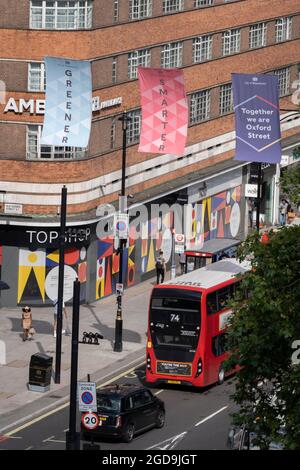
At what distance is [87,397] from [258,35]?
149ft

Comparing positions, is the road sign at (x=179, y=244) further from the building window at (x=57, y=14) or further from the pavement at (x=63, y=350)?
the building window at (x=57, y=14)

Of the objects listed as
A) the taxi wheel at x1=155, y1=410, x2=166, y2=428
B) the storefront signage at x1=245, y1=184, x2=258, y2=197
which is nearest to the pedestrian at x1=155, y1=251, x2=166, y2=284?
the storefront signage at x1=245, y1=184, x2=258, y2=197


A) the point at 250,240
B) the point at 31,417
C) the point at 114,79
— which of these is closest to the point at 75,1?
the point at 114,79

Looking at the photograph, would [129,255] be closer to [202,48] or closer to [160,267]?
[160,267]

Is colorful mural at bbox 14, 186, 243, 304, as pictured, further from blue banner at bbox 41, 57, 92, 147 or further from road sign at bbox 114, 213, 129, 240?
blue banner at bbox 41, 57, 92, 147

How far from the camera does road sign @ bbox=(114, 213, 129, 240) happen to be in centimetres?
5722

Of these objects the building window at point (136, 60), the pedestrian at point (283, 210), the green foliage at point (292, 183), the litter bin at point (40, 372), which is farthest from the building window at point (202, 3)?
the green foliage at point (292, 183)

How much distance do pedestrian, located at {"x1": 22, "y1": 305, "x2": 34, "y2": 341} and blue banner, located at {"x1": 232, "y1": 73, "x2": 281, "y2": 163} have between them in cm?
1166

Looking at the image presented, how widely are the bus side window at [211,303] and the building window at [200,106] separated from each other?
984 inches

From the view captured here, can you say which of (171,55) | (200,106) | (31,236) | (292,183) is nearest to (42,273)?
(31,236)

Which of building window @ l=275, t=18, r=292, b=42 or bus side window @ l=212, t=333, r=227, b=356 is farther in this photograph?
building window @ l=275, t=18, r=292, b=42

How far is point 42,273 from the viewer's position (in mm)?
62156

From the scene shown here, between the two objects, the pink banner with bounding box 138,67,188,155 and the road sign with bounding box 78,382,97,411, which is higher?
the pink banner with bounding box 138,67,188,155

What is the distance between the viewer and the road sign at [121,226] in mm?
57219
